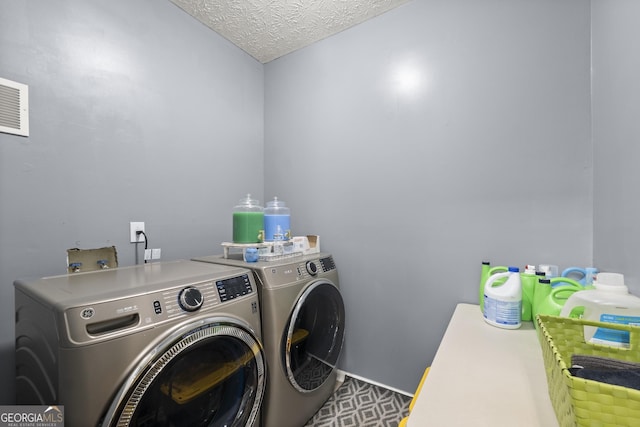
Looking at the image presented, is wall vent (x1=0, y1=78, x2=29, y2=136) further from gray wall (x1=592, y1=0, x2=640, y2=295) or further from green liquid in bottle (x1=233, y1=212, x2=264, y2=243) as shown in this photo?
gray wall (x1=592, y1=0, x2=640, y2=295)

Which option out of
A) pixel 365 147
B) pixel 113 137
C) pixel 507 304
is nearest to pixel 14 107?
pixel 113 137

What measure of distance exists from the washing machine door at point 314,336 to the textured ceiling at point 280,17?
1.68 meters

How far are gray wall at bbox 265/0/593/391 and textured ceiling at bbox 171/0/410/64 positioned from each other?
0.09 metres

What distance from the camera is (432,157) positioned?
164 cm

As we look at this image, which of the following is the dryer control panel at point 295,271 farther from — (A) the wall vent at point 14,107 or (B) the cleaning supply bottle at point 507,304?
(A) the wall vent at point 14,107

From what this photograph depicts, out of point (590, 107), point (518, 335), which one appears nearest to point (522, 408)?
point (518, 335)

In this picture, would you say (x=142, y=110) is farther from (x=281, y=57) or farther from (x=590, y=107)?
(x=590, y=107)

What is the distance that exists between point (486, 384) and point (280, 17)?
2.15 m

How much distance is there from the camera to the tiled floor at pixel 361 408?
1520 mm

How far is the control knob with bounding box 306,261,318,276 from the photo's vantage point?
4.92 feet

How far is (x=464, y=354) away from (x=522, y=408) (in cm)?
27

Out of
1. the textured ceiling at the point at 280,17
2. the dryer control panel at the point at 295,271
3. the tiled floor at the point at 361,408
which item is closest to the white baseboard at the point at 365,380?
the tiled floor at the point at 361,408

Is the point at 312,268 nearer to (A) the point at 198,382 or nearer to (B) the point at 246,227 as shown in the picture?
(B) the point at 246,227

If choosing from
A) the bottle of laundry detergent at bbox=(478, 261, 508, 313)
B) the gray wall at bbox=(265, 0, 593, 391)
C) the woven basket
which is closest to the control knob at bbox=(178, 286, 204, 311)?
the woven basket
